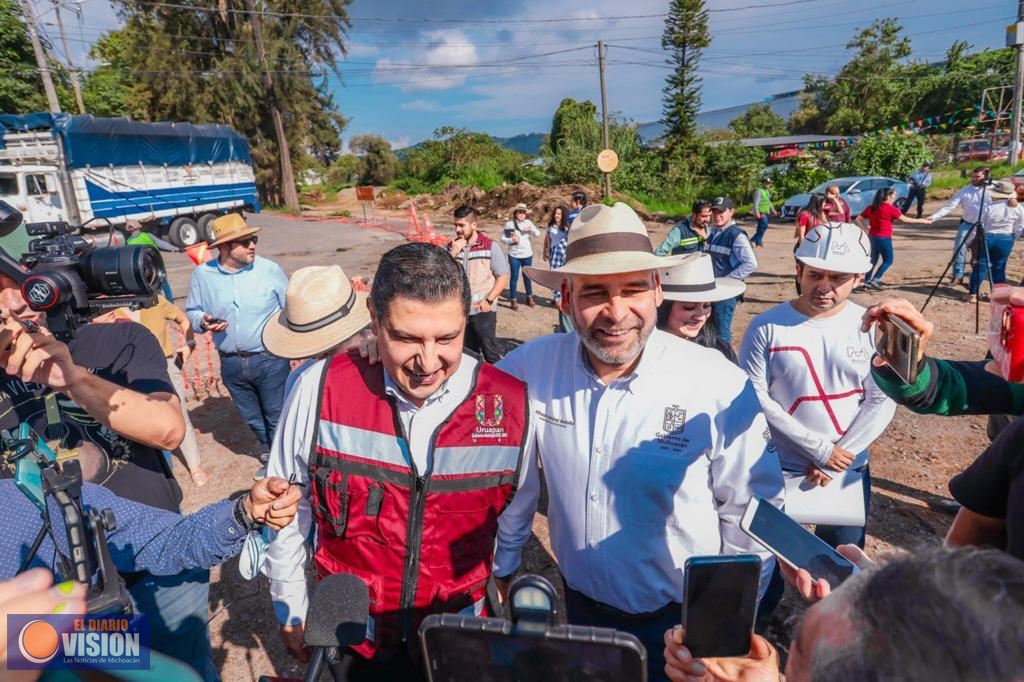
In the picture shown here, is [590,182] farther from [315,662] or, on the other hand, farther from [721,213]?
[315,662]

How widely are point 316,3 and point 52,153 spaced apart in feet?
64.6

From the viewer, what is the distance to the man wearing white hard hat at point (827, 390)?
2455 millimetres

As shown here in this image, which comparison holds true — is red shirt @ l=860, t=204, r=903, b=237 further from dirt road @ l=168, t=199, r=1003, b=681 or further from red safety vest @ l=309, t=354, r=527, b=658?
red safety vest @ l=309, t=354, r=527, b=658

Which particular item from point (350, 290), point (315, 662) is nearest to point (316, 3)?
point (350, 290)

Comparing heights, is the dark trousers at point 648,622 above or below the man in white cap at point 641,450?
below

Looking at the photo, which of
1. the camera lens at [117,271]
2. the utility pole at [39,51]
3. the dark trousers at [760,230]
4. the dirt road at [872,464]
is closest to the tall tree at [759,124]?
the dark trousers at [760,230]

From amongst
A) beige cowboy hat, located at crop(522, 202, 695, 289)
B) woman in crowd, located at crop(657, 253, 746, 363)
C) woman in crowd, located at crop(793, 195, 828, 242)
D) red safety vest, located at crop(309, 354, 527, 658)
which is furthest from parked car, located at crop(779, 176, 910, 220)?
red safety vest, located at crop(309, 354, 527, 658)

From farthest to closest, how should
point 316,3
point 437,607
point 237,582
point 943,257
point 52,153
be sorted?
point 316,3 → point 52,153 → point 943,257 → point 237,582 → point 437,607

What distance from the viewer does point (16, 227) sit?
6.29ft

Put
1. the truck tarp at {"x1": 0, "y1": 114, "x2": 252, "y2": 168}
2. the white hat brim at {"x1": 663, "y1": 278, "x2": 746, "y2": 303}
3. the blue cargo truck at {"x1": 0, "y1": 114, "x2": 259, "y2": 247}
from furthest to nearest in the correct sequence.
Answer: the truck tarp at {"x1": 0, "y1": 114, "x2": 252, "y2": 168} → the blue cargo truck at {"x1": 0, "y1": 114, "x2": 259, "y2": 247} → the white hat brim at {"x1": 663, "y1": 278, "x2": 746, "y2": 303}

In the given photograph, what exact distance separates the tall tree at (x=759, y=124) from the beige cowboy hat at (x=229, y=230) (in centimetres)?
6164

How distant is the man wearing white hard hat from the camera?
2.46m

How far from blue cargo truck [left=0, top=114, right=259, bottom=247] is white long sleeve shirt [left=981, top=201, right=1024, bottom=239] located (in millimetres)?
15722

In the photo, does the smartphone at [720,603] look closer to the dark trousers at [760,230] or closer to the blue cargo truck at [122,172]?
the dark trousers at [760,230]
